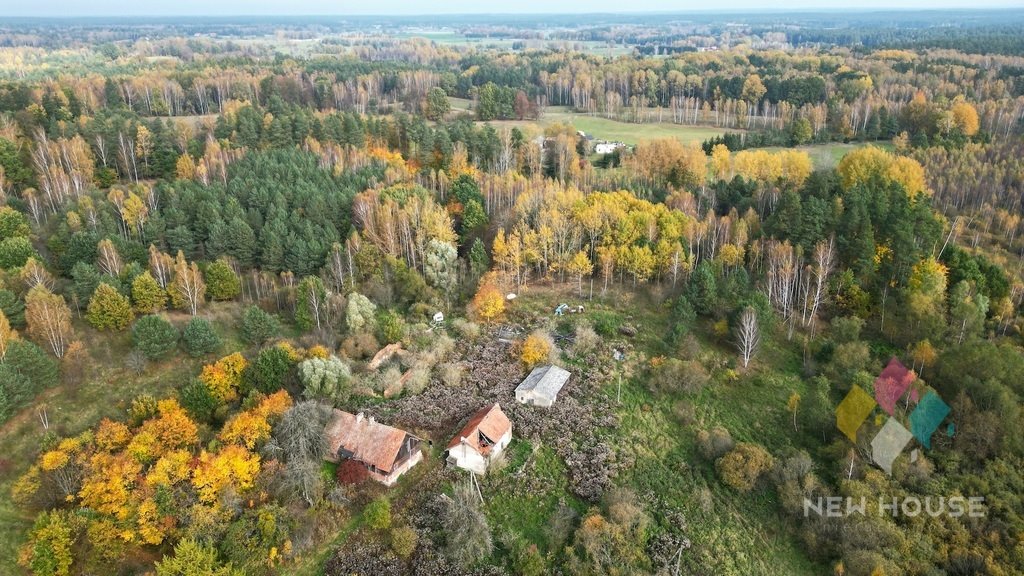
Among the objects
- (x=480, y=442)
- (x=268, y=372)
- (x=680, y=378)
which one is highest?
(x=268, y=372)

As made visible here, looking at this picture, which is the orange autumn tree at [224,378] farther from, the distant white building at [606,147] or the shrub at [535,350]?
the distant white building at [606,147]

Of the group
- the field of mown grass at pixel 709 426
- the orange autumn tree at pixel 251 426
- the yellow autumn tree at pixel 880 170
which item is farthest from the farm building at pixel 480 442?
the yellow autumn tree at pixel 880 170

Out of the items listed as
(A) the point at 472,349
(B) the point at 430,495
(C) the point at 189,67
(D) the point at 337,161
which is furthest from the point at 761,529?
(C) the point at 189,67

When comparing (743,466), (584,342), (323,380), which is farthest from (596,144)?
(743,466)

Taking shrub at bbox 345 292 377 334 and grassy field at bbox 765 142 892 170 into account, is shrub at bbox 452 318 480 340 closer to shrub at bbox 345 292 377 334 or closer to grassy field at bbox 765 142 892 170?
shrub at bbox 345 292 377 334

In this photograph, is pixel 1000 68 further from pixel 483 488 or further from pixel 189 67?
pixel 189 67

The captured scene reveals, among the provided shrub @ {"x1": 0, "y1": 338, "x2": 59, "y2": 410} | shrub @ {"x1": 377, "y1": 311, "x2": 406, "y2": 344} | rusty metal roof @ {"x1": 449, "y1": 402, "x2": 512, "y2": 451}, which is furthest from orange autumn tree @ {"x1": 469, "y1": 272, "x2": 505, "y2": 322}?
shrub @ {"x1": 0, "y1": 338, "x2": 59, "y2": 410}

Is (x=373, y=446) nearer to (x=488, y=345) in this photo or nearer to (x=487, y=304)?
(x=488, y=345)
